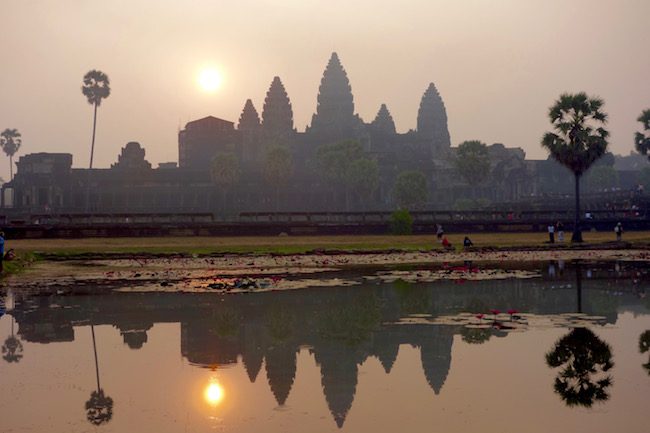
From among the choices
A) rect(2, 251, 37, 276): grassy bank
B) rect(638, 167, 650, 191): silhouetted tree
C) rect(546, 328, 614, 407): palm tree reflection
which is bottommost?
rect(546, 328, 614, 407): palm tree reflection

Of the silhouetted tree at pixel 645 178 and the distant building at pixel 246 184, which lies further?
the silhouetted tree at pixel 645 178

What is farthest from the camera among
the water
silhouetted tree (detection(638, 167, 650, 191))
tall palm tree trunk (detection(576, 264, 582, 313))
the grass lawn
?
silhouetted tree (detection(638, 167, 650, 191))

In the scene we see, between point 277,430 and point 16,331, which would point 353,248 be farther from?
point 277,430

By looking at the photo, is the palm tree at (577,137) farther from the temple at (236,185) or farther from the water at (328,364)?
the temple at (236,185)

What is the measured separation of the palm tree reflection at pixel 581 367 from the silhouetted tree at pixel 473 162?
114 metres

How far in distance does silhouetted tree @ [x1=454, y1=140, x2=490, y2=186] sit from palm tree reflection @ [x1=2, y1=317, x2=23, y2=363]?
377 ft

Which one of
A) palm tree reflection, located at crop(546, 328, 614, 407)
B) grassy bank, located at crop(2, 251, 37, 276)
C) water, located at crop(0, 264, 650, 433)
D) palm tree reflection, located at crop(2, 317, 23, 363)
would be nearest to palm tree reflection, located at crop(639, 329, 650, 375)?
water, located at crop(0, 264, 650, 433)

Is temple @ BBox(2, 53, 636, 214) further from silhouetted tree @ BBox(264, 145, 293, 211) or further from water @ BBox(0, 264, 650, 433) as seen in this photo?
water @ BBox(0, 264, 650, 433)

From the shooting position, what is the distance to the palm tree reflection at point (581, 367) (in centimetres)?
1281

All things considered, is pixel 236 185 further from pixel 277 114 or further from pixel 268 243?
pixel 268 243

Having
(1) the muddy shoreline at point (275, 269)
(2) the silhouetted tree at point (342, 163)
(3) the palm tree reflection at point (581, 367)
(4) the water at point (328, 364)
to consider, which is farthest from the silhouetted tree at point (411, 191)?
(3) the palm tree reflection at point (581, 367)

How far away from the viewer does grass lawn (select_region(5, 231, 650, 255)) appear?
4797 cm

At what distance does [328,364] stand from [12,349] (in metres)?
6.08

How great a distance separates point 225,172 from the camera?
13712 cm
